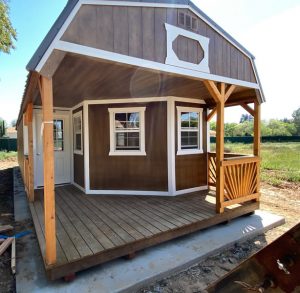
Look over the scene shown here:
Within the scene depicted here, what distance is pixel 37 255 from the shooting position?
9.84 ft

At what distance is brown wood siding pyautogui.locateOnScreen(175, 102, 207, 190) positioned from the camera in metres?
5.25

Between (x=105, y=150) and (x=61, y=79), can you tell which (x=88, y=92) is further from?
(x=105, y=150)

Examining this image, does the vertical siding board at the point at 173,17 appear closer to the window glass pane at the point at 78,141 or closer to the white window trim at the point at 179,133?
the white window trim at the point at 179,133

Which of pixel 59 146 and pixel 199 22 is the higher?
pixel 199 22

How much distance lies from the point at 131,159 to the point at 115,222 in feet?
6.48

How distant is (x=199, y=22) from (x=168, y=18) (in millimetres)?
672

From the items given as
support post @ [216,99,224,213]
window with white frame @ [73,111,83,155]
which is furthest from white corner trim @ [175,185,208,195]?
window with white frame @ [73,111,83,155]

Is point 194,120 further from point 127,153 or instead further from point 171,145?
point 127,153

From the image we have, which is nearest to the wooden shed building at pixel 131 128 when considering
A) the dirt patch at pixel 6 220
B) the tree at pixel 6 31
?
the dirt patch at pixel 6 220

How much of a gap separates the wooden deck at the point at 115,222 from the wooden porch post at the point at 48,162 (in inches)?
9.4

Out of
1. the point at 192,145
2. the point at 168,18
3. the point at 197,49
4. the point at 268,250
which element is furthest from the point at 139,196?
the point at 268,250

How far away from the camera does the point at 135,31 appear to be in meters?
2.63

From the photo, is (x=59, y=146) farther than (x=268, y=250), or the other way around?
(x=59, y=146)

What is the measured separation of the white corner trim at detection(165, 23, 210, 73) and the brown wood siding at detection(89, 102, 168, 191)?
182 cm
